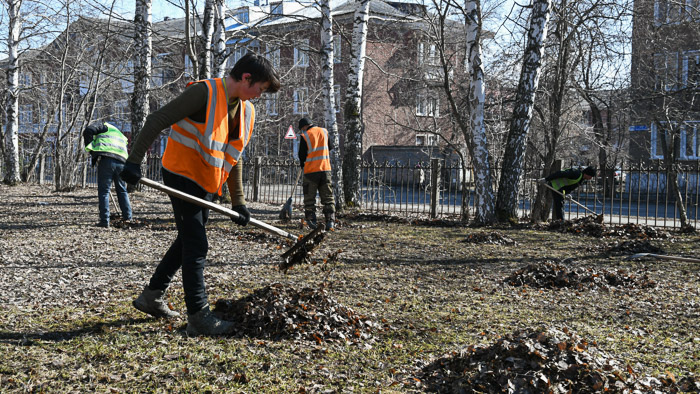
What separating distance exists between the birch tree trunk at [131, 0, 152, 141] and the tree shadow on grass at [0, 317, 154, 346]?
11.5m

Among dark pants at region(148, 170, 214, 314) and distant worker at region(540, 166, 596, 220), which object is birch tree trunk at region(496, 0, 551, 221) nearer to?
distant worker at region(540, 166, 596, 220)

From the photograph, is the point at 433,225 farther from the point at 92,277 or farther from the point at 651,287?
the point at 92,277

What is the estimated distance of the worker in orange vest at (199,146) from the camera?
360 cm

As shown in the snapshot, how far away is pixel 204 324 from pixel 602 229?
8644mm

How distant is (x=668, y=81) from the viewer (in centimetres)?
1739

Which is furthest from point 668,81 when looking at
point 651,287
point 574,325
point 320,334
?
point 320,334

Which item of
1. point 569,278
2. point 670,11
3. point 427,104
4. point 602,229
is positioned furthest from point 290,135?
point 569,278

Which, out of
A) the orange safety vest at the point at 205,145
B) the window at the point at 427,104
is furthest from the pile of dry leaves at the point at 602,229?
the window at the point at 427,104

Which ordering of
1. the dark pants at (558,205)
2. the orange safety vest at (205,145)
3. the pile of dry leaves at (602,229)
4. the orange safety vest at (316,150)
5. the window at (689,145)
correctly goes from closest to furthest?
1. the orange safety vest at (205,145)
2. the orange safety vest at (316,150)
3. the pile of dry leaves at (602,229)
4. the dark pants at (558,205)
5. the window at (689,145)

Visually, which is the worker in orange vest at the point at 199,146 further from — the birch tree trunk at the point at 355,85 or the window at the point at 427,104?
the window at the point at 427,104

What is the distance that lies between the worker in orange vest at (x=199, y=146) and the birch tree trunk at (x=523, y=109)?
8.18 metres

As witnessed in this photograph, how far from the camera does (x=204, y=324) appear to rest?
3.83m

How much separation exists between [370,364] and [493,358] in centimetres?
78

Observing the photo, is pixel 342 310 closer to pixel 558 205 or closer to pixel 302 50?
pixel 558 205
